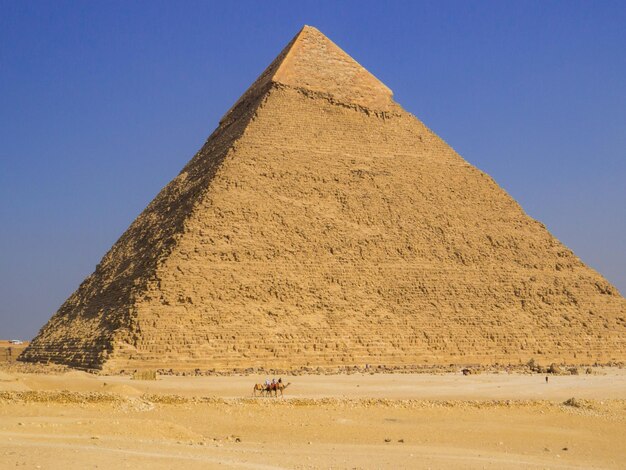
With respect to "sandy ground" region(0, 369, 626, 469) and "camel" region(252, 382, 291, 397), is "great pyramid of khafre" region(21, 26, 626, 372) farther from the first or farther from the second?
"camel" region(252, 382, 291, 397)

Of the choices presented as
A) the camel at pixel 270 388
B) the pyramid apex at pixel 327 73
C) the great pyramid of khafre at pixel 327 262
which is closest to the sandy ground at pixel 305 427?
the camel at pixel 270 388

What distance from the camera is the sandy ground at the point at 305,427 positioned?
10789 millimetres

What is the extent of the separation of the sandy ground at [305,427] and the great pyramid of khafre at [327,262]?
6813mm

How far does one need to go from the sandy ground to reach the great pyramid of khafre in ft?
22.4

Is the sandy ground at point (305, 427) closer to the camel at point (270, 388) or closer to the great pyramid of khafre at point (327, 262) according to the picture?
the camel at point (270, 388)

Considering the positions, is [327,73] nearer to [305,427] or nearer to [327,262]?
[327,262]

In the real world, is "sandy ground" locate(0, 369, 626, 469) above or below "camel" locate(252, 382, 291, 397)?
below

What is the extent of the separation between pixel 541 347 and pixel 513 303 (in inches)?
95.1

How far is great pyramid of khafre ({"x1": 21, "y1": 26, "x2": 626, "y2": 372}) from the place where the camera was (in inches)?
1187

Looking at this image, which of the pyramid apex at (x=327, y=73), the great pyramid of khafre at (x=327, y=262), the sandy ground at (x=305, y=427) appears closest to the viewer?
the sandy ground at (x=305, y=427)

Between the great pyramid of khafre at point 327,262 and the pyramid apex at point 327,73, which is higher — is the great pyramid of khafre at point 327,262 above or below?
below

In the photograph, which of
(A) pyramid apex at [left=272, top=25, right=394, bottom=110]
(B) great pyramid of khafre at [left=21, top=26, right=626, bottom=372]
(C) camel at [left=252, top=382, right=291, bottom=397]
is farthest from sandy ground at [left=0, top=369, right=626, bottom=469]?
(A) pyramid apex at [left=272, top=25, right=394, bottom=110]

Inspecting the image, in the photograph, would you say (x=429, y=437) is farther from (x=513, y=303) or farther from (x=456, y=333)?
(x=513, y=303)

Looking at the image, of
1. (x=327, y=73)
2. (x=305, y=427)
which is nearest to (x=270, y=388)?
(x=305, y=427)
